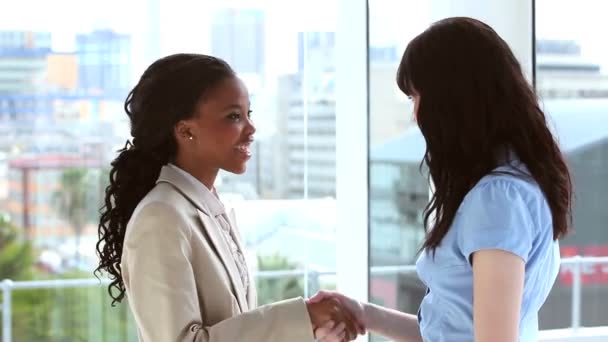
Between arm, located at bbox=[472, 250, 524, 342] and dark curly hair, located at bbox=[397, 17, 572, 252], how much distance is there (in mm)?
138

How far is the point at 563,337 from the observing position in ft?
8.95

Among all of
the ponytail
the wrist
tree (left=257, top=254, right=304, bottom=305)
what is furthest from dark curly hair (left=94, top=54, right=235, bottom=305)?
tree (left=257, top=254, right=304, bottom=305)

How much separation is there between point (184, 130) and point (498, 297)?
2.46 feet

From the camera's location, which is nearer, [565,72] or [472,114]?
[472,114]

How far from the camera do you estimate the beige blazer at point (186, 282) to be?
160 centimetres

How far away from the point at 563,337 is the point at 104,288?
1.55 m

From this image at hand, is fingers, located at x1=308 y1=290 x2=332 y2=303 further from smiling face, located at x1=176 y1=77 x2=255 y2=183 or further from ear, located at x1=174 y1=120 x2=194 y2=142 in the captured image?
ear, located at x1=174 y1=120 x2=194 y2=142

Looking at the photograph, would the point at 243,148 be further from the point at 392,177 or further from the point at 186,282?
the point at 392,177

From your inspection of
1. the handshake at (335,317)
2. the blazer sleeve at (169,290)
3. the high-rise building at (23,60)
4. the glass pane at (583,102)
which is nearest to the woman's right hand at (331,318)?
the handshake at (335,317)

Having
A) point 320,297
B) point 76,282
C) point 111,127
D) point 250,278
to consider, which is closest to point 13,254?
point 76,282

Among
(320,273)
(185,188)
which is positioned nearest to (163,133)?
(185,188)

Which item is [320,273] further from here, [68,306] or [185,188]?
[185,188]

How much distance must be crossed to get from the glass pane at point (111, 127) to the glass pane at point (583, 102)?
0.79m

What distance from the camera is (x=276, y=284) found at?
3254mm
